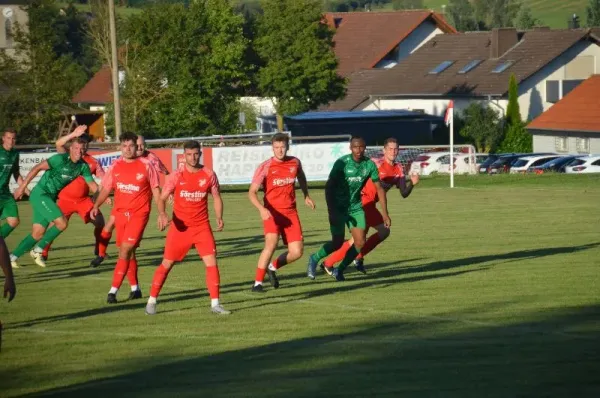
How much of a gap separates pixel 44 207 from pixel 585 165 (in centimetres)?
3621

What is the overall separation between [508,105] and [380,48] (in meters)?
23.8

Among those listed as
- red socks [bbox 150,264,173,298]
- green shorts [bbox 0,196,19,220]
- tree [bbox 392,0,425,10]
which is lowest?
red socks [bbox 150,264,173,298]

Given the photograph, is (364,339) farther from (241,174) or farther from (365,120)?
(365,120)

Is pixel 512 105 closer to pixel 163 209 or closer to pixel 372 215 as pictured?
pixel 372 215

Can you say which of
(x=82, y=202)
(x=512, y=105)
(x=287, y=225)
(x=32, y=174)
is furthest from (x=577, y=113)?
(x=287, y=225)

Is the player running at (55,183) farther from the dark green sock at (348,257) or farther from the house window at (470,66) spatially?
the house window at (470,66)

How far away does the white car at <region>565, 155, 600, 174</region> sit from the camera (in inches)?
1997

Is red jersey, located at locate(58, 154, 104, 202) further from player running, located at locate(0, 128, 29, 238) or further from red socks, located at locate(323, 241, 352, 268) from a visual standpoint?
red socks, located at locate(323, 241, 352, 268)

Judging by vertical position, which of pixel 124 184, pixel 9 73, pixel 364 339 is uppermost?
pixel 9 73

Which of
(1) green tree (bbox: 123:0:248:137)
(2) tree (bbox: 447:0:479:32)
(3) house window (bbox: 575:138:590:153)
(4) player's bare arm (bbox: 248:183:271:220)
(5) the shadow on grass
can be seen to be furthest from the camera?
(2) tree (bbox: 447:0:479:32)

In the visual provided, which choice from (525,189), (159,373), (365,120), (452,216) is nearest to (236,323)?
(159,373)

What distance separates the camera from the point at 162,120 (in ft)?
200

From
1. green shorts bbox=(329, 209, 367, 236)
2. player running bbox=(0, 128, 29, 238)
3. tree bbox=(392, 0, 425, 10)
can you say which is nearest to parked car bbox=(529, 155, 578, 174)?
green shorts bbox=(329, 209, 367, 236)

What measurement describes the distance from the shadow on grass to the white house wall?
222ft
